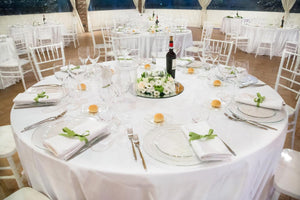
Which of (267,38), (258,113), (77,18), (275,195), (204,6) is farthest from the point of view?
(204,6)

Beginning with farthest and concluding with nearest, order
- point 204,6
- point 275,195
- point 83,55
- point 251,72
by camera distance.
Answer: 1. point 204,6
2. point 251,72
3. point 83,55
4. point 275,195

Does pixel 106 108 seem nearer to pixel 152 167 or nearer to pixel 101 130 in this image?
pixel 101 130

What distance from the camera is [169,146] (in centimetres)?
106

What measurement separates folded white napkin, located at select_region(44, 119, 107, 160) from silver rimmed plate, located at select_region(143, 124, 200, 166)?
0.83ft

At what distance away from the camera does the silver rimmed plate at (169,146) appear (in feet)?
3.20

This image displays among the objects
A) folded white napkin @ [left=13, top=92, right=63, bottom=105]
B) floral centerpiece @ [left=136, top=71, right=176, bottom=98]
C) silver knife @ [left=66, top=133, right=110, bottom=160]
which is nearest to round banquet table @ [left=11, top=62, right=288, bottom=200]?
silver knife @ [left=66, top=133, right=110, bottom=160]

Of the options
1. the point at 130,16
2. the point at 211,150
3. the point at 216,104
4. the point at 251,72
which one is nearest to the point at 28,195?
the point at 211,150

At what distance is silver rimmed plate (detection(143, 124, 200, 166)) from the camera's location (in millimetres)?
977

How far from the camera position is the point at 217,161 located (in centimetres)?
98

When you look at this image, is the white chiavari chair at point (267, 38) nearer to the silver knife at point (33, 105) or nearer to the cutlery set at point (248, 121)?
the cutlery set at point (248, 121)

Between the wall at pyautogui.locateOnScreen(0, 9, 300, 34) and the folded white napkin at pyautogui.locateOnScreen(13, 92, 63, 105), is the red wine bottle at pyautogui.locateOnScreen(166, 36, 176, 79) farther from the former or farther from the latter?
the wall at pyautogui.locateOnScreen(0, 9, 300, 34)

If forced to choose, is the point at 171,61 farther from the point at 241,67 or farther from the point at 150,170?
the point at 150,170

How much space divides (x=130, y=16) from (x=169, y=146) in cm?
938

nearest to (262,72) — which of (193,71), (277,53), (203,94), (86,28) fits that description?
(277,53)
